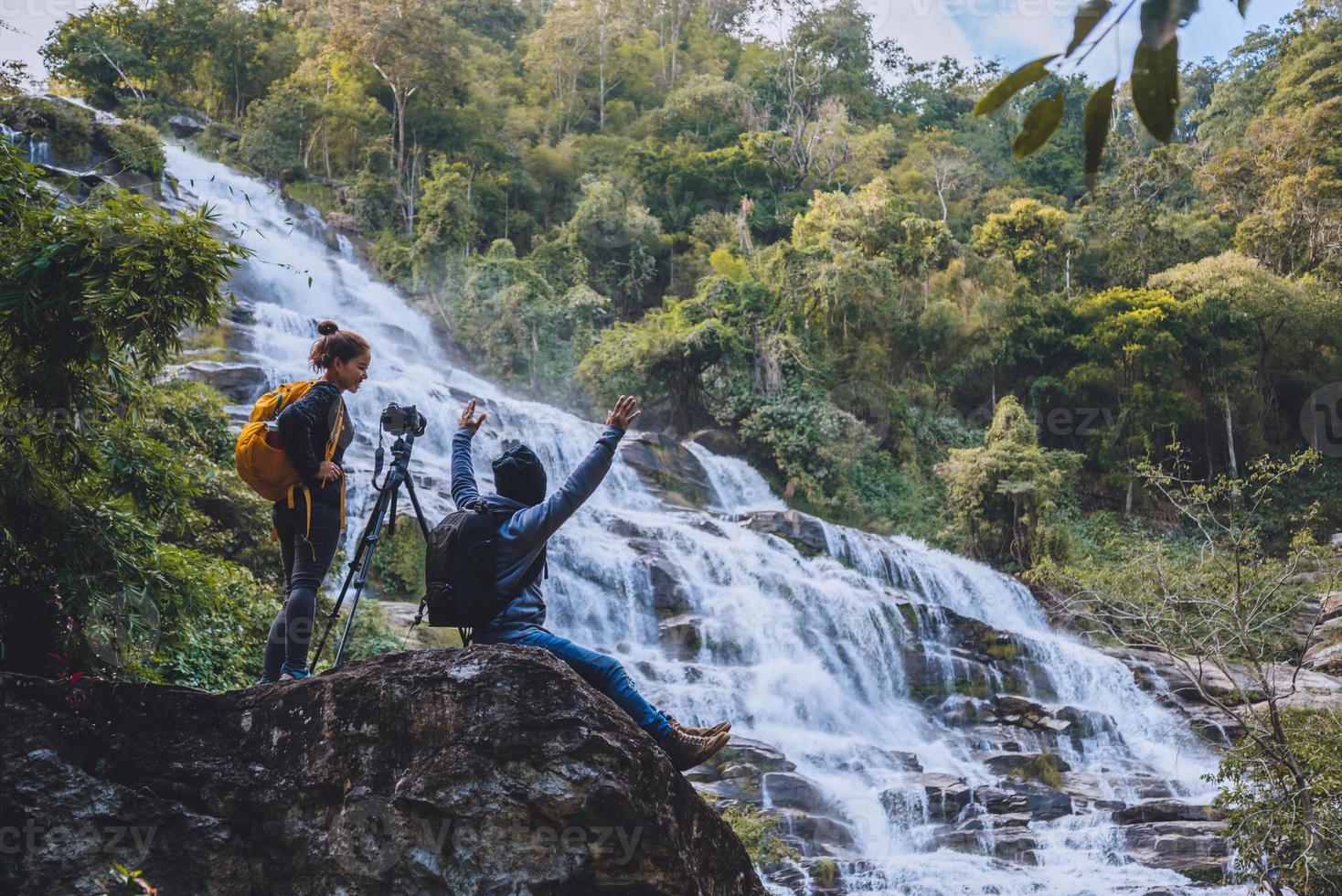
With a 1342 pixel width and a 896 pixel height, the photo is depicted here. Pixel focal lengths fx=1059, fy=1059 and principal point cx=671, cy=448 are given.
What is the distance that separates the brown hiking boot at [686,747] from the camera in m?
3.00

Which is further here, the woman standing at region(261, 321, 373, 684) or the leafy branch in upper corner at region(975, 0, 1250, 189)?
the woman standing at region(261, 321, 373, 684)

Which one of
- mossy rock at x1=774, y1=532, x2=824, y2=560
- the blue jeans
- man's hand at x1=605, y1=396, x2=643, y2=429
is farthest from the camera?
mossy rock at x1=774, y1=532, x2=824, y2=560

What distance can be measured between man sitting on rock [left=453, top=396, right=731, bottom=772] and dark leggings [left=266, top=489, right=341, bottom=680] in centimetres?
64

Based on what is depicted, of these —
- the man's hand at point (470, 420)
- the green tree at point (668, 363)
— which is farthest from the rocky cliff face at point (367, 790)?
the green tree at point (668, 363)

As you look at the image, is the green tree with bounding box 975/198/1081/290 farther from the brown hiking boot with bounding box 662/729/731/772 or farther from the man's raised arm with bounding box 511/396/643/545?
the brown hiking boot with bounding box 662/729/731/772

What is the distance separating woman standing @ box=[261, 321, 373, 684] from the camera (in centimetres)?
341

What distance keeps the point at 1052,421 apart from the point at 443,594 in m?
23.3

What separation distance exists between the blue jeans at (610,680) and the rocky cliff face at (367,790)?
0.17m

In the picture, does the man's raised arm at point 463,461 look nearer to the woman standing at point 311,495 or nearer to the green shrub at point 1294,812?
the woman standing at point 311,495

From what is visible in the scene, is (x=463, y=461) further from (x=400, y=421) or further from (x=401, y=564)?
(x=401, y=564)

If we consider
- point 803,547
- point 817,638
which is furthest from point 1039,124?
point 803,547

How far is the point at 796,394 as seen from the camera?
21.2 meters

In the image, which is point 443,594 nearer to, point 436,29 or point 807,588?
point 807,588

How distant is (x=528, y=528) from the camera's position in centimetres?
303
